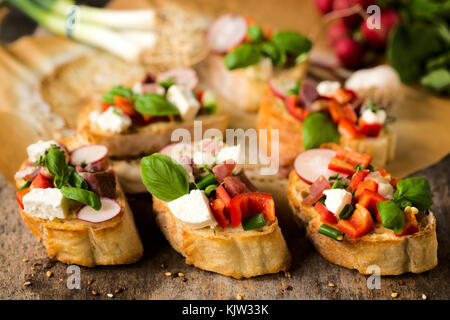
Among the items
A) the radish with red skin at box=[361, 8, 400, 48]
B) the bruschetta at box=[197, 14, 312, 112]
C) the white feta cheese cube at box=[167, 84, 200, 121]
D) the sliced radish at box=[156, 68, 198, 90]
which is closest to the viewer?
the white feta cheese cube at box=[167, 84, 200, 121]

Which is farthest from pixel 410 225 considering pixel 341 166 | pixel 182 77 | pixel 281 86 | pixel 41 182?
pixel 182 77

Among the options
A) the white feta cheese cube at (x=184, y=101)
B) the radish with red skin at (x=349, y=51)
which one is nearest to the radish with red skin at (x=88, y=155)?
the white feta cheese cube at (x=184, y=101)

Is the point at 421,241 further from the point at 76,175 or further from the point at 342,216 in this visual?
the point at 76,175

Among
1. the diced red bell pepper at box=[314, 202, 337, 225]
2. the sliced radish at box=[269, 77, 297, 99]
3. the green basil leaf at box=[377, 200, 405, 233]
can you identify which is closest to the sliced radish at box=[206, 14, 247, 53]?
the sliced radish at box=[269, 77, 297, 99]

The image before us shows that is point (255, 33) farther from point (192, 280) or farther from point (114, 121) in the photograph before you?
point (192, 280)

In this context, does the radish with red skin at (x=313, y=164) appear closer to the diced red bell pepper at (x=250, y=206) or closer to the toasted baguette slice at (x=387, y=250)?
the toasted baguette slice at (x=387, y=250)

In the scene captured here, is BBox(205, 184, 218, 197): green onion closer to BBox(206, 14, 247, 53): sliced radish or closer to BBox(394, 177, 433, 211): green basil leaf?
BBox(394, 177, 433, 211): green basil leaf
